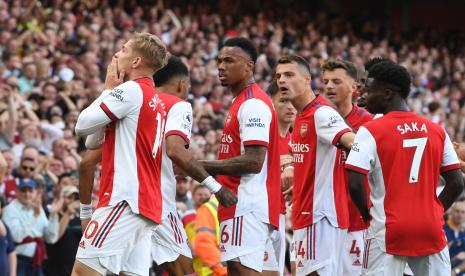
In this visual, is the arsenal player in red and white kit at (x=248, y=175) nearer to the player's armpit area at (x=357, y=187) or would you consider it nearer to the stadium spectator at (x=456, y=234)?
the player's armpit area at (x=357, y=187)

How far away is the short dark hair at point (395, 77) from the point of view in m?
7.73

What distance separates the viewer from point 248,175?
8312 millimetres

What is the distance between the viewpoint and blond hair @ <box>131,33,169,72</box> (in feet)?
25.4

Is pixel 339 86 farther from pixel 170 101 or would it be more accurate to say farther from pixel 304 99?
pixel 170 101

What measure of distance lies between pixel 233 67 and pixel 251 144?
81 centimetres

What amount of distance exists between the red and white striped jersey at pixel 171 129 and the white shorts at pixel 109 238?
2.82ft

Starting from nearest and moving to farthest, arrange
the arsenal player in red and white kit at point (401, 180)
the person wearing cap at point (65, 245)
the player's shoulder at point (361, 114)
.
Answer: the arsenal player in red and white kit at point (401, 180), the player's shoulder at point (361, 114), the person wearing cap at point (65, 245)

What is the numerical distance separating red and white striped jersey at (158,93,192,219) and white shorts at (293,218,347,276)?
1159mm

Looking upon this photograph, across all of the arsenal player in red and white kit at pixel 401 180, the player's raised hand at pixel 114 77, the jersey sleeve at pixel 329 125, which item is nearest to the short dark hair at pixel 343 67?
the jersey sleeve at pixel 329 125

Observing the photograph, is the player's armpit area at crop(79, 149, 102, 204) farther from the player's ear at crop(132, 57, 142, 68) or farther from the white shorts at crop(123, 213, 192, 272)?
the player's ear at crop(132, 57, 142, 68)

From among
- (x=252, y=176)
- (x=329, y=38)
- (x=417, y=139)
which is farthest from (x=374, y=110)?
(x=329, y=38)

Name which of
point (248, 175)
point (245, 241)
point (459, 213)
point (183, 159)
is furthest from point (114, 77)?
point (459, 213)

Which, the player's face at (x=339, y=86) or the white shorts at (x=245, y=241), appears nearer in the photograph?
the white shorts at (x=245, y=241)

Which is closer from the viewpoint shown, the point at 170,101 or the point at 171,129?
the point at 171,129
